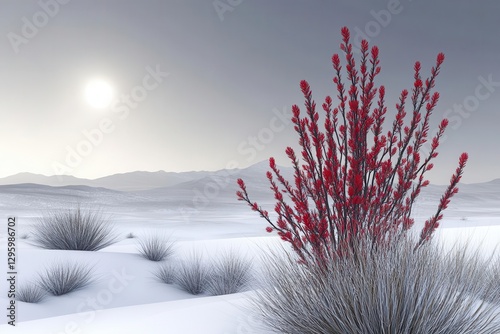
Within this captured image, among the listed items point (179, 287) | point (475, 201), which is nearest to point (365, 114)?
point (179, 287)

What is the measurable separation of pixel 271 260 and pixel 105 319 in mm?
1839

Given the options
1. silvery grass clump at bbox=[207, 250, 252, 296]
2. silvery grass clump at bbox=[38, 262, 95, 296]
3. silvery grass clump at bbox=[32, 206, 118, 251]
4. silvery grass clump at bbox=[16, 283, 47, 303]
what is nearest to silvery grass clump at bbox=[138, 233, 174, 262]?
silvery grass clump at bbox=[32, 206, 118, 251]

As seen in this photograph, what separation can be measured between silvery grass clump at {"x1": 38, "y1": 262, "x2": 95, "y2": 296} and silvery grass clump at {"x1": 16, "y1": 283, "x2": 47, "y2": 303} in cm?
13

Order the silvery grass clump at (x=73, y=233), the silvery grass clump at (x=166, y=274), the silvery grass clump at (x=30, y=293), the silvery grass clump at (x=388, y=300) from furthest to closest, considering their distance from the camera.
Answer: the silvery grass clump at (x=73, y=233), the silvery grass clump at (x=166, y=274), the silvery grass clump at (x=30, y=293), the silvery grass clump at (x=388, y=300)

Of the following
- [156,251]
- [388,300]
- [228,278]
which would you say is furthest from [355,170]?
[156,251]

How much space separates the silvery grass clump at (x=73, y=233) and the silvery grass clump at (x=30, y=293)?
2.23 m

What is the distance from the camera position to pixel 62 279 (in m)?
5.98

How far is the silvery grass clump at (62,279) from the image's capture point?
5977 millimetres

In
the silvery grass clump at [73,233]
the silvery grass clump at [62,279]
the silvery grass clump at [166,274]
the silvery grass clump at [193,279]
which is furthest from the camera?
Result: the silvery grass clump at [73,233]

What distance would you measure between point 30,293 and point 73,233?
2.53m

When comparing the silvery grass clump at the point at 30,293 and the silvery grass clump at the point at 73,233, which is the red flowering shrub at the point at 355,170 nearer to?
the silvery grass clump at the point at 30,293

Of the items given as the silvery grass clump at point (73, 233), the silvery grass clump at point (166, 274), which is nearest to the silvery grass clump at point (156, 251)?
the silvery grass clump at point (166, 274)

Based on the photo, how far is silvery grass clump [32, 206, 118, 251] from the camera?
26.6 feet

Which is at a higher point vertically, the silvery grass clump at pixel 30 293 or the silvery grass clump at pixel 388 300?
the silvery grass clump at pixel 388 300
